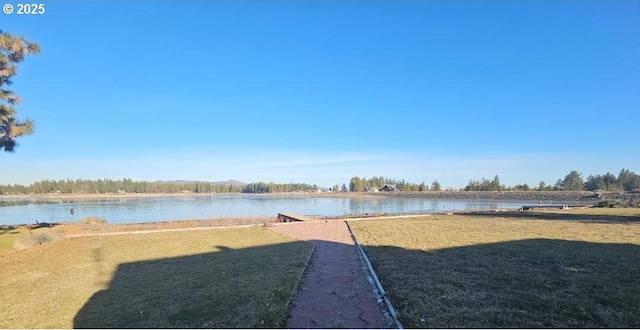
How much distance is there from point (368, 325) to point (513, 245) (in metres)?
7.61

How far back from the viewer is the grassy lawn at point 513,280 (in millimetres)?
4191

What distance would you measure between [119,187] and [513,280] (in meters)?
149

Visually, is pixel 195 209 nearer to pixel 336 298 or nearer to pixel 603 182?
pixel 336 298

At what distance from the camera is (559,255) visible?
318 inches

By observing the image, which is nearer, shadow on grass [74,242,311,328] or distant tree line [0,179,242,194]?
shadow on grass [74,242,311,328]

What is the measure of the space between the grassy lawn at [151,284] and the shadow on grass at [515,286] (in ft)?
6.64

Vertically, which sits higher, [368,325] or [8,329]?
[368,325]

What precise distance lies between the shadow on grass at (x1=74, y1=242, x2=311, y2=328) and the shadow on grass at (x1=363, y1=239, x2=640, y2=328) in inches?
72.7

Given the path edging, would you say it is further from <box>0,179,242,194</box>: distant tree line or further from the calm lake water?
<box>0,179,242,194</box>: distant tree line

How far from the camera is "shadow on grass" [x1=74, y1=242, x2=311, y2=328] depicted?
432cm

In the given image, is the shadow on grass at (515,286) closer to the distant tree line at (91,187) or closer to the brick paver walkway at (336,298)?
the brick paver walkway at (336,298)

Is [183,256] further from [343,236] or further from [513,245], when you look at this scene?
[513,245]

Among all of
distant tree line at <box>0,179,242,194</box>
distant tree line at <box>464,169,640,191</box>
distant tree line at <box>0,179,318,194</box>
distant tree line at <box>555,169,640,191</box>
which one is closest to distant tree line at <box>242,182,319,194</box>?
distant tree line at <box>0,179,318,194</box>

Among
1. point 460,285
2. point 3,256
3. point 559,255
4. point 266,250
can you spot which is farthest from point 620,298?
point 3,256
